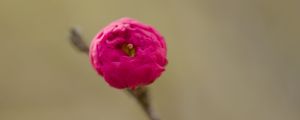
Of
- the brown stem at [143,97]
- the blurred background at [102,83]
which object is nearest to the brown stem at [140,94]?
the brown stem at [143,97]

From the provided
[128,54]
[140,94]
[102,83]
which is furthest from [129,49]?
[102,83]

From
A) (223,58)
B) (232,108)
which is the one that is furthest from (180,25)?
(232,108)

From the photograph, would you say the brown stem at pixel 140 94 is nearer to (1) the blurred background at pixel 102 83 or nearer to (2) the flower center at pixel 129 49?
(2) the flower center at pixel 129 49

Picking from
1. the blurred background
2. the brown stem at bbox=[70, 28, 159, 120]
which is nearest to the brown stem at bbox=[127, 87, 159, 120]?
the brown stem at bbox=[70, 28, 159, 120]

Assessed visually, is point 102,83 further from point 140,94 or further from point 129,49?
point 129,49

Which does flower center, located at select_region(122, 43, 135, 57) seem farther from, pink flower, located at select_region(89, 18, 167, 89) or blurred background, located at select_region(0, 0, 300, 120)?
blurred background, located at select_region(0, 0, 300, 120)

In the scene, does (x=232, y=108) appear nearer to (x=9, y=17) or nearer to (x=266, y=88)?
(x=266, y=88)

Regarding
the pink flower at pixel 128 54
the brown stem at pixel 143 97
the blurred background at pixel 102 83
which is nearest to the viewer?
the pink flower at pixel 128 54
